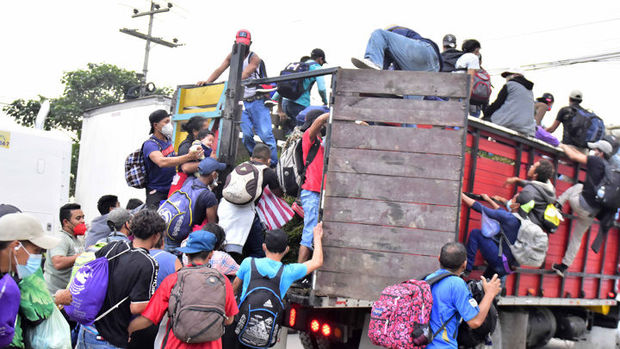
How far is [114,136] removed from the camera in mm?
13016

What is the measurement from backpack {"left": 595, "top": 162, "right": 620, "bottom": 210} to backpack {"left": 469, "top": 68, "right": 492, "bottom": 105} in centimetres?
157

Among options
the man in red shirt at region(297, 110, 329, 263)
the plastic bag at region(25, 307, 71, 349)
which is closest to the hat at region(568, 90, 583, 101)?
the man in red shirt at region(297, 110, 329, 263)

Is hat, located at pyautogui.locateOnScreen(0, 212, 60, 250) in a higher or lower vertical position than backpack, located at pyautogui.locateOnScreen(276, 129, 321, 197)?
lower

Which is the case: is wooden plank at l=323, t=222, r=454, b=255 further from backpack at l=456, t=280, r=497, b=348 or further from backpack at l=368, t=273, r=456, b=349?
backpack at l=368, t=273, r=456, b=349

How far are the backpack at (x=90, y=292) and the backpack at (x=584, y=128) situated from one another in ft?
→ 19.3

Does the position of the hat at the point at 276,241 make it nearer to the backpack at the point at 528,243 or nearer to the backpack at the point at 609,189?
the backpack at the point at 528,243

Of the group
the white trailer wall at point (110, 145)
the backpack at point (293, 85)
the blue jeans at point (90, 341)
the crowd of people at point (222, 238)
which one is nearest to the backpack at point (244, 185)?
the crowd of people at point (222, 238)

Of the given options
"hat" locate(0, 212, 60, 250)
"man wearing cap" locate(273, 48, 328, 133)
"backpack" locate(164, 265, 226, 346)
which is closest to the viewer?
"hat" locate(0, 212, 60, 250)

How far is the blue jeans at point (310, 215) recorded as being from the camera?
5.39 meters

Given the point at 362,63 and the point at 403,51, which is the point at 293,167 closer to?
the point at 362,63

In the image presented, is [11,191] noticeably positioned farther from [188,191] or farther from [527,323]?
[527,323]

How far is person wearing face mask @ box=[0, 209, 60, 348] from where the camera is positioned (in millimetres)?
2944

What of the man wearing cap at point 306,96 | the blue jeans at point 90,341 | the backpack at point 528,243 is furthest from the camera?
the man wearing cap at point 306,96

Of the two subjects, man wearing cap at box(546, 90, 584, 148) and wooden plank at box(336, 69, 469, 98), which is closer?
wooden plank at box(336, 69, 469, 98)
